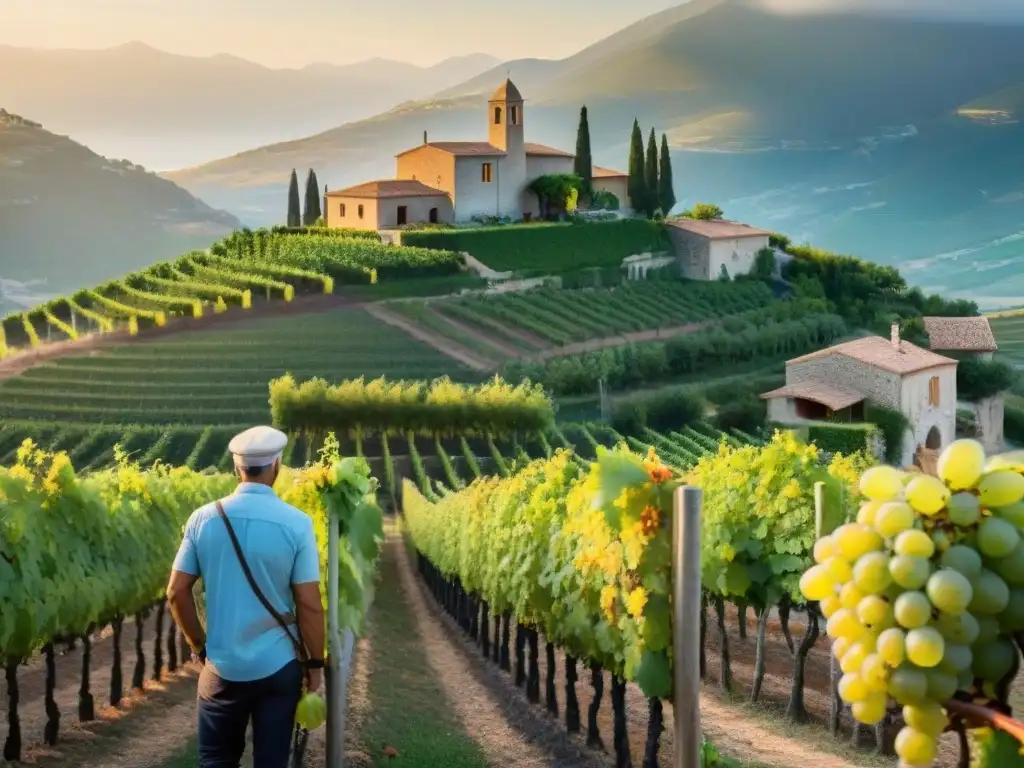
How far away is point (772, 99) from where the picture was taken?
10750 centimetres

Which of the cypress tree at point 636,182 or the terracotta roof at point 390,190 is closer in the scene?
the terracotta roof at point 390,190

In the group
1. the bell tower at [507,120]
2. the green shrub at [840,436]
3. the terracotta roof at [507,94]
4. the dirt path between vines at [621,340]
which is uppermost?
the terracotta roof at [507,94]

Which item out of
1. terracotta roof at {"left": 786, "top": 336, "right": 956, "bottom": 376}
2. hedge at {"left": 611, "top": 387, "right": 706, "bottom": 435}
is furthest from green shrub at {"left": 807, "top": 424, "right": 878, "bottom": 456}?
hedge at {"left": 611, "top": 387, "right": 706, "bottom": 435}

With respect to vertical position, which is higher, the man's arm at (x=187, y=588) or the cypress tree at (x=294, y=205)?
the cypress tree at (x=294, y=205)

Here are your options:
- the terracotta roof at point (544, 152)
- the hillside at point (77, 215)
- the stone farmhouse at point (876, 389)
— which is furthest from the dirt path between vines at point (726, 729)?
the hillside at point (77, 215)

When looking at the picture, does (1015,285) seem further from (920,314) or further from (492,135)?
(492,135)

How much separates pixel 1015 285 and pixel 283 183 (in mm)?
48271

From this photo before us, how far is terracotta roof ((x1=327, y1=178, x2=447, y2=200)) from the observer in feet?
142

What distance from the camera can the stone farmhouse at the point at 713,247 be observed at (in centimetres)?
4644

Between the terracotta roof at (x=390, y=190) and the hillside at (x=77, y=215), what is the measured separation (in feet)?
35.2

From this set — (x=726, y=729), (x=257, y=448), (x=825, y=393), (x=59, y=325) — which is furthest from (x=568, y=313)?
(x=257, y=448)

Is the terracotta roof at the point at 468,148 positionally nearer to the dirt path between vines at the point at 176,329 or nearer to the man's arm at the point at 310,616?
the dirt path between vines at the point at 176,329

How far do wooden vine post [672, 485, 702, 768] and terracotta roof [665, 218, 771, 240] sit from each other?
4288cm

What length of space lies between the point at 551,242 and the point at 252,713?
40.0m
